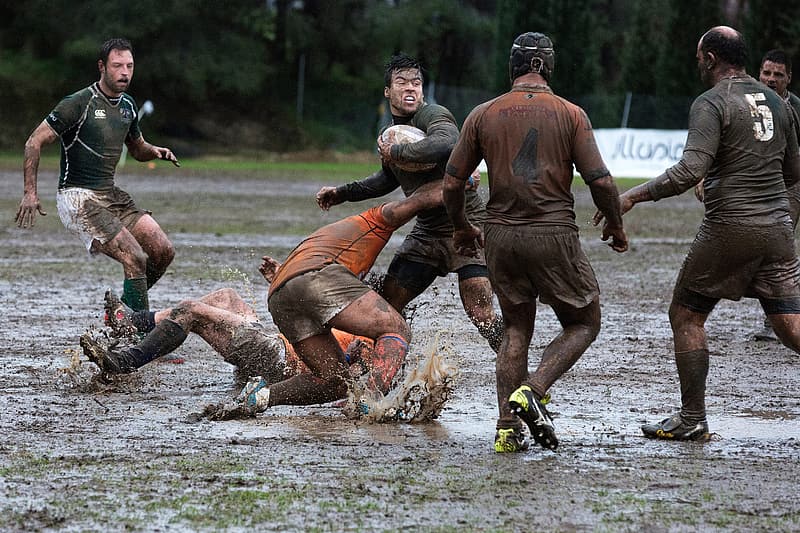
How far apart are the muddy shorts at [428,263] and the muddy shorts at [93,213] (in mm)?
2821

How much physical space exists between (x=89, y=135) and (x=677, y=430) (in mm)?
5191

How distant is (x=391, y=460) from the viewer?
19.7 feet

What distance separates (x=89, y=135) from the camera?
9742mm

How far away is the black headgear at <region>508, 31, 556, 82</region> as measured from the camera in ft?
21.1

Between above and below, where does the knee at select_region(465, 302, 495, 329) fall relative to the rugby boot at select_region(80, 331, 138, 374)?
above

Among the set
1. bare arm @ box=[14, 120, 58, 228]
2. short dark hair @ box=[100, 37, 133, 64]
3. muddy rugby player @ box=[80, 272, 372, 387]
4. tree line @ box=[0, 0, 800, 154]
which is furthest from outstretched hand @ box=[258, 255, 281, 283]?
tree line @ box=[0, 0, 800, 154]

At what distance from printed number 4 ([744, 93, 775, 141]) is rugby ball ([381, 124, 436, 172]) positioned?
1.74m

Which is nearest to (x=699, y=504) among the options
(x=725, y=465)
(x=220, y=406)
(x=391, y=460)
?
(x=725, y=465)

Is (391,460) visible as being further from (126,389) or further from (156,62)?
(156,62)

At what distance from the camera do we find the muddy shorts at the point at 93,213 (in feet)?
31.7

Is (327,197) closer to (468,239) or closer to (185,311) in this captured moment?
(185,311)

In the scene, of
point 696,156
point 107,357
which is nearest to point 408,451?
point 696,156

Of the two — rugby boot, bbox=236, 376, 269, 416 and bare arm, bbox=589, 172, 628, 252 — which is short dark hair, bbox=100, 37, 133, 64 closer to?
rugby boot, bbox=236, 376, 269, 416

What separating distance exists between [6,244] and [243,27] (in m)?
38.6
